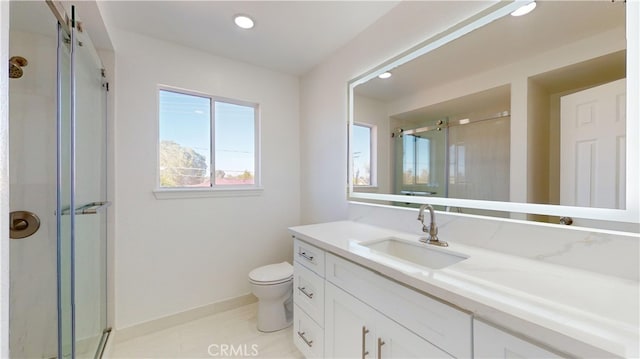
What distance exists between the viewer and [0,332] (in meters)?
0.39

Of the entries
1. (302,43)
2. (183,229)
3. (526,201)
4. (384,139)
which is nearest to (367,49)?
(302,43)

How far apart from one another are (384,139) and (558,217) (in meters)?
1.10

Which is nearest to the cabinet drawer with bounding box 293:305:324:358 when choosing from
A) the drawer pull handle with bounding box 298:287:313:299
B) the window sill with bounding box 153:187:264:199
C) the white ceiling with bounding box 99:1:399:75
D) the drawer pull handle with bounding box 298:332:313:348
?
the drawer pull handle with bounding box 298:332:313:348

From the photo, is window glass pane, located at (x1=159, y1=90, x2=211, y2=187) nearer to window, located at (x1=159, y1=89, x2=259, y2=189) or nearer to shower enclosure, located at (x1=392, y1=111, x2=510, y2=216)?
window, located at (x1=159, y1=89, x2=259, y2=189)

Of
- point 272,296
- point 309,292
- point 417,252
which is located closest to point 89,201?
point 272,296

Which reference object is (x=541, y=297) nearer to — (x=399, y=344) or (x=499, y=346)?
(x=499, y=346)

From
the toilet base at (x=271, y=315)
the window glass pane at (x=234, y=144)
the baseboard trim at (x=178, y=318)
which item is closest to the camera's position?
the baseboard trim at (x=178, y=318)

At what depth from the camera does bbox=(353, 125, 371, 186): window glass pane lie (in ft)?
6.41

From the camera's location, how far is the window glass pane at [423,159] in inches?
61.6

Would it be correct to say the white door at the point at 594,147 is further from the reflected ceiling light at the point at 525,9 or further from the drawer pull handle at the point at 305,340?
the drawer pull handle at the point at 305,340

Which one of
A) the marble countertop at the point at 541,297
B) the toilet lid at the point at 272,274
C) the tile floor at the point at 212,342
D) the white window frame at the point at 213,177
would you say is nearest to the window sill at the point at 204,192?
the white window frame at the point at 213,177

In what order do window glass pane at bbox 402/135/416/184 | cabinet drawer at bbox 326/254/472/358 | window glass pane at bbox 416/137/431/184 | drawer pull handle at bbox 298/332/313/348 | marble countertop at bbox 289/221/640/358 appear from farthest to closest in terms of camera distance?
window glass pane at bbox 402/135/416/184, window glass pane at bbox 416/137/431/184, drawer pull handle at bbox 298/332/313/348, cabinet drawer at bbox 326/254/472/358, marble countertop at bbox 289/221/640/358

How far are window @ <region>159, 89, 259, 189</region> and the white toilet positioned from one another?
36.5 inches

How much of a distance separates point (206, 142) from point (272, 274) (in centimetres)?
134
